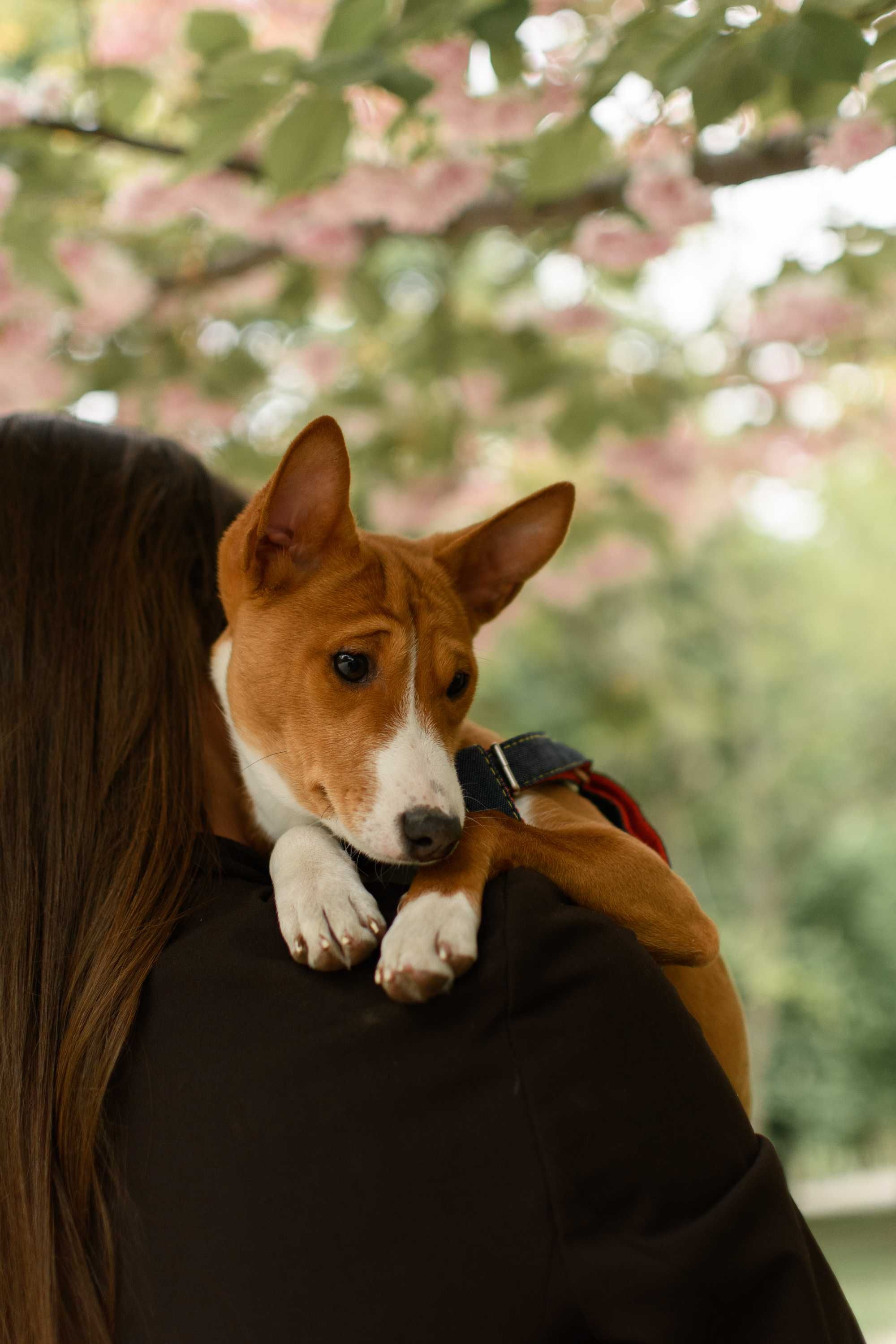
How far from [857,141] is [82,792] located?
217cm

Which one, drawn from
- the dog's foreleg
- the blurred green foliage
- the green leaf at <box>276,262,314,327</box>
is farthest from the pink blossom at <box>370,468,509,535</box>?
the blurred green foliage

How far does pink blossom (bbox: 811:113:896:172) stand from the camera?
2.46 m

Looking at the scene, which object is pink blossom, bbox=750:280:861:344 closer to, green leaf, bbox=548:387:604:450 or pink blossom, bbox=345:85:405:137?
green leaf, bbox=548:387:604:450

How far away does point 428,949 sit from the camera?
118cm

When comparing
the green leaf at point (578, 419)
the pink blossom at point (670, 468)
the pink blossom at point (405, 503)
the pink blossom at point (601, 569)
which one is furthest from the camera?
the pink blossom at point (601, 569)

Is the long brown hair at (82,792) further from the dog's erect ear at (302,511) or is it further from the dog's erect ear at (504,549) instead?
the dog's erect ear at (504,549)

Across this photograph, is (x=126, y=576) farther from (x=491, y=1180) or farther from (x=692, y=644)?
(x=692, y=644)

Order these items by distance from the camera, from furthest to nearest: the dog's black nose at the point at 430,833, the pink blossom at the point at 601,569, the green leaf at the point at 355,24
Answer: the pink blossom at the point at 601,569 → the green leaf at the point at 355,24 → the dog's black nose at the point at 430,833

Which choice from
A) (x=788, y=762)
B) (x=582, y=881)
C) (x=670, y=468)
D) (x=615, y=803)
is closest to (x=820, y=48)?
(x=615, y=803)

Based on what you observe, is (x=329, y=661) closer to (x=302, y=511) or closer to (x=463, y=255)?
(x=302, y=511)

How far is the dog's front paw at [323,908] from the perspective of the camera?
4.13ft

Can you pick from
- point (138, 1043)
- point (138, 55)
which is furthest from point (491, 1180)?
point (138, 55)

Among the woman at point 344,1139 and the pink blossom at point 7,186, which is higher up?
the pink blossom at point 7,186

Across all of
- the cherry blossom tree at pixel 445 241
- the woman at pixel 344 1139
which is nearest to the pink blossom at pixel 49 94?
the cherry blossom tree at pixel 445 241
